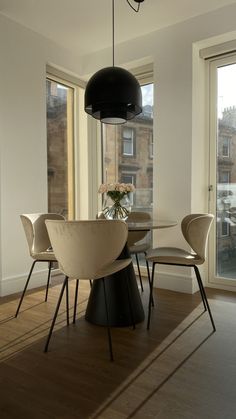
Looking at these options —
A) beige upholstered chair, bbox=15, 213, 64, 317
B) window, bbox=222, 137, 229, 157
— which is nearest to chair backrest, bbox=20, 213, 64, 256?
beige upholstered chair, bbox=15, 213, 64, 317

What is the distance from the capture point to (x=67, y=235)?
6.67ft

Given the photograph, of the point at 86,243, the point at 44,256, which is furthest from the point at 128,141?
the point at 86,243

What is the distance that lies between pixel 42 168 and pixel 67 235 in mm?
1870

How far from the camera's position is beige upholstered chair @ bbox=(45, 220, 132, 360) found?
6.58ft

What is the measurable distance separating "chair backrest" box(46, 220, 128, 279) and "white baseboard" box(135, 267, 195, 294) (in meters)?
1.53

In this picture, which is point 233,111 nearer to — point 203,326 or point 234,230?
point 234,230

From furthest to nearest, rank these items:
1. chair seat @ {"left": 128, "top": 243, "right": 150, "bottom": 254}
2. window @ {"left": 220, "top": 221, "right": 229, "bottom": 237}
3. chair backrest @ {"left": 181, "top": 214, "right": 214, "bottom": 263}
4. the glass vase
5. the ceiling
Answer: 1. window @ {"left": 220, "top": 221, "right": 229, "bottom": 237}
2. chair seat @ {"left": 128, "top": 243, "right": 150, "bottom": 254}
3. the ceiling
4. the glass vase
5. chair backrest @ {"left": 181, "top": 214, "right": 214, "bottom": 263}

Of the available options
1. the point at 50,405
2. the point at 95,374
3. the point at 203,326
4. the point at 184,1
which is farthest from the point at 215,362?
the point at 184,1

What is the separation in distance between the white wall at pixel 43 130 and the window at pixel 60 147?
0.30 m

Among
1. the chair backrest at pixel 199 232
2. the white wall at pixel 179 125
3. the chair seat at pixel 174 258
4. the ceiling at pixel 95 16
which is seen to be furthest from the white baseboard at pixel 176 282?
the ceiling at pixel 95 16

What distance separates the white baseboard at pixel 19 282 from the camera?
3318 millimetres

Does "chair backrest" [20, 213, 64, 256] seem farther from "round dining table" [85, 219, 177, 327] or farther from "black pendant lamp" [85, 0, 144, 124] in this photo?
"black pendant lamp" [85, 0, 144, 124]

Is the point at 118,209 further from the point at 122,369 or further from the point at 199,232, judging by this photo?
the point at 122,369

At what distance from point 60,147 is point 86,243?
2.45 m
